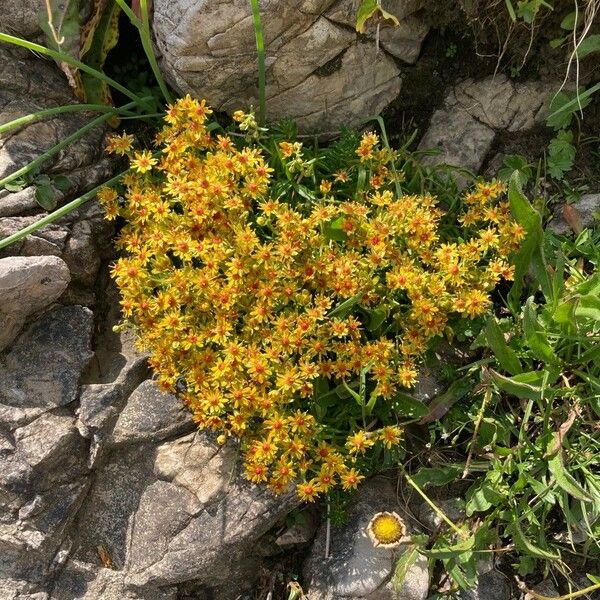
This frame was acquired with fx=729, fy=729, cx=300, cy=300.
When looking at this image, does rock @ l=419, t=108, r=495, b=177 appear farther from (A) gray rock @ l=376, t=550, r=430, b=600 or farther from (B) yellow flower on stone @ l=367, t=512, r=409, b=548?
(A) gray rock @ l=376, t=550, r=430, b=600

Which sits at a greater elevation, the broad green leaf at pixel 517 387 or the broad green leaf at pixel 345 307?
the broad green leaf at pixel 345 307

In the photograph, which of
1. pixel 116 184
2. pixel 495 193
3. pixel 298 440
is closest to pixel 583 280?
pixel 495 193

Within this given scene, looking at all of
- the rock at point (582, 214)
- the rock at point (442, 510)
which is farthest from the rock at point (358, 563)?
the rock at point (582, 214)

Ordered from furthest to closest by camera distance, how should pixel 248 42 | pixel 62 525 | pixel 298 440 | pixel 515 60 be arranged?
pixel 515 60 < pixel 248 42 < pixel 62 525 < pixel 298 440

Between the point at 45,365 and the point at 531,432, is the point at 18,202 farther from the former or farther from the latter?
the point at 531,432

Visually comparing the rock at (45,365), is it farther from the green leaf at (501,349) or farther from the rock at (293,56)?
the green leaf at (501,349)

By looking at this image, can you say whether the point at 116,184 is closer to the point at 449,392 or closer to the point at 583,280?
the point at 449,392

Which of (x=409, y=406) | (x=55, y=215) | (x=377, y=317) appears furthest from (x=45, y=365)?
(x=409, y=406)
